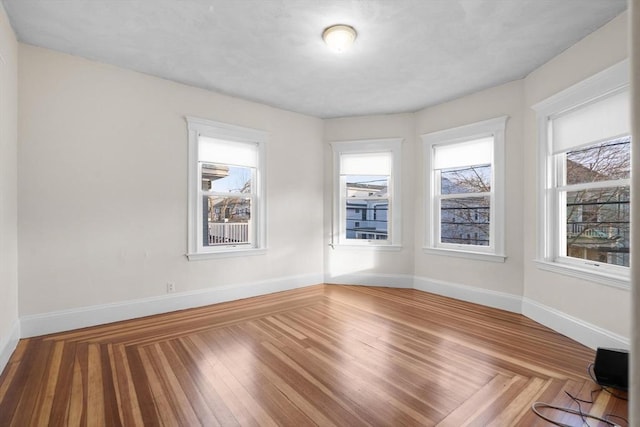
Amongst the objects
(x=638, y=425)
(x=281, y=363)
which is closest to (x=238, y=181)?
(x=281, y=363)

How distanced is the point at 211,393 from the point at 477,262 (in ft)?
11.6

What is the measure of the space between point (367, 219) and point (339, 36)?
3.03 metres

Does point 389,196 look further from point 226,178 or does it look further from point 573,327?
point 573,327

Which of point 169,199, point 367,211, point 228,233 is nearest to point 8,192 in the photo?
point 169,199

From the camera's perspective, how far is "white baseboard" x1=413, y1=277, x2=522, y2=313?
3930 millimetres

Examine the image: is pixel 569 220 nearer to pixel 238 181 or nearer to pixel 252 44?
pixel 252 44

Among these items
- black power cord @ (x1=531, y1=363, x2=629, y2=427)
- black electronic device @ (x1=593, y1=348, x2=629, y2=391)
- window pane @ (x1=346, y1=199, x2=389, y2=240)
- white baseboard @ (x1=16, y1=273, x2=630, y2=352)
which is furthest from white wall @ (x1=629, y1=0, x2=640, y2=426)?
window pane @ (x1=346, y1=199, x2=389, y2=240)

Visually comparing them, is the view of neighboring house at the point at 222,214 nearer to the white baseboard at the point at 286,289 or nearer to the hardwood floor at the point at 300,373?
the white baseboard at the point at 286,289

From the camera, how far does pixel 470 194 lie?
4.41 metres

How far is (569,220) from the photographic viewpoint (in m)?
3.34

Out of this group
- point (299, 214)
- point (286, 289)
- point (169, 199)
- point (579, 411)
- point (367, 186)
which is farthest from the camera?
point (367, 186)

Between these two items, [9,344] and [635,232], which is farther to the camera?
→ [9,344]

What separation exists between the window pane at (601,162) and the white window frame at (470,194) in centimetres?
82

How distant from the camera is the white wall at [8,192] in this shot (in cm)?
256
